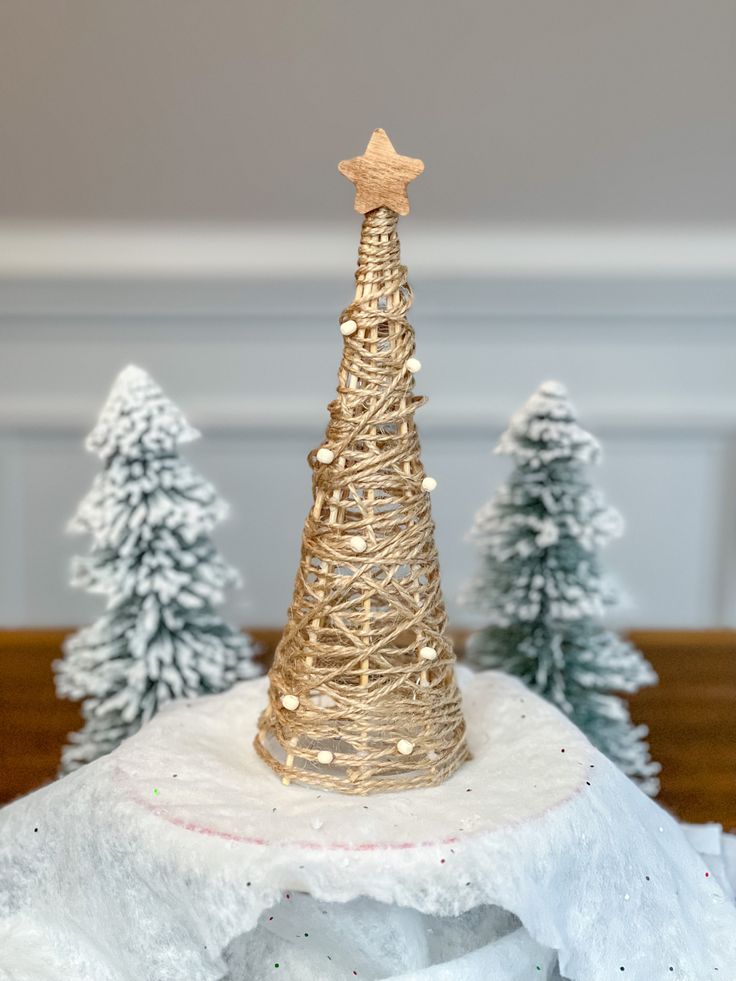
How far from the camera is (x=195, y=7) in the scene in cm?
101

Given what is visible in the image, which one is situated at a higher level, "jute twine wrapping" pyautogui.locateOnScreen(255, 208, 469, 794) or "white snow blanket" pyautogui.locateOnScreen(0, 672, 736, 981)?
"jute twine wrapping" pyautogui.locateOnScreen(255, 208, 469, 794)

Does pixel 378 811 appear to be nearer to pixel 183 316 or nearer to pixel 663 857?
pixel 663 857

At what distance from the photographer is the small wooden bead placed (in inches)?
26.5

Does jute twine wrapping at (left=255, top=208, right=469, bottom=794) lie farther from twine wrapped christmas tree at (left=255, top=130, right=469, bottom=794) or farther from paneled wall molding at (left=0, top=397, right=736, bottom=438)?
paneled wall molding at (left=0, top=397, right=736, bottom=438)

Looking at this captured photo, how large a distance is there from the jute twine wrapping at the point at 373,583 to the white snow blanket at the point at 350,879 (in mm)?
27

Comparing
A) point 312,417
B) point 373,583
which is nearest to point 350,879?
point 373,583

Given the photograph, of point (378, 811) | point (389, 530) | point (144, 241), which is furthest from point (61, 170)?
point (378, 811)

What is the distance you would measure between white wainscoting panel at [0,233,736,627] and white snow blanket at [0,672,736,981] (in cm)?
54

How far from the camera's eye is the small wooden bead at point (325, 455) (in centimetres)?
67

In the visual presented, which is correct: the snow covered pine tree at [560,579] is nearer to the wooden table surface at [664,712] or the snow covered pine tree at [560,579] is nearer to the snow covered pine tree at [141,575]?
the wooden table surface at [664,712]

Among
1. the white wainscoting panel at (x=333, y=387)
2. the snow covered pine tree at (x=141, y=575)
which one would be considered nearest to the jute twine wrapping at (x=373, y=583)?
the snow covered pine tree at (x=141, y=575)

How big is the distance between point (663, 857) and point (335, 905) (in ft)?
0.74

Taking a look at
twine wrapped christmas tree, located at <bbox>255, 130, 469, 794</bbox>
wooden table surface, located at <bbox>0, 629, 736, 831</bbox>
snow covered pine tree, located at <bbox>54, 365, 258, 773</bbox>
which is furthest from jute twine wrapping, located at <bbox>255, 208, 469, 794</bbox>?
wooden table surface, located at <bbox>0, 629, 736, 831</bbox>

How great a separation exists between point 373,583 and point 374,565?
1cm
